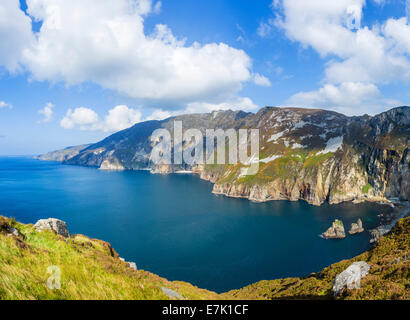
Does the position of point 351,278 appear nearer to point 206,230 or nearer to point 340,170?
point 206,230

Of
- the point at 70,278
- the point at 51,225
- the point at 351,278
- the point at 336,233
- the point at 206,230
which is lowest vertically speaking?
the point at 206,230

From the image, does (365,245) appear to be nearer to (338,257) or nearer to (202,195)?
(338,257)

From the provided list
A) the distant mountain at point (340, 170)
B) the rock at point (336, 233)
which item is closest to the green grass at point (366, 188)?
the distant mountain at point (340, 170)

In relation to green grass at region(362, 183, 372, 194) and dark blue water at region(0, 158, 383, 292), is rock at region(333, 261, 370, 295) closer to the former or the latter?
dark blue water at region(0, 158, 383, 292)

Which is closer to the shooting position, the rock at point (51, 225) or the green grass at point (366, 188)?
the rock at point (51, 225)

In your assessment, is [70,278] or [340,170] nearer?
[70,278]

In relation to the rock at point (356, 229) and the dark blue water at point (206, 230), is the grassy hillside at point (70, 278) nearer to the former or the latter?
the dark blue water at point (206, 230)

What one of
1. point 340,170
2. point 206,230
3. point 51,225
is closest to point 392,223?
point 340,170

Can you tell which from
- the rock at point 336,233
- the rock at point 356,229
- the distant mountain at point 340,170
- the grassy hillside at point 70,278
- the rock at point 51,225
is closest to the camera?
the grassy hillside at point 70,278

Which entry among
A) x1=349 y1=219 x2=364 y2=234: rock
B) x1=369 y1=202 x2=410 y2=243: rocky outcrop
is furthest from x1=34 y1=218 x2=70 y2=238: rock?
x1=349 y1=219 x2=364 y2=234: rock

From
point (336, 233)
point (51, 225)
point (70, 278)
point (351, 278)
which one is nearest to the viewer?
point (70, 278)
